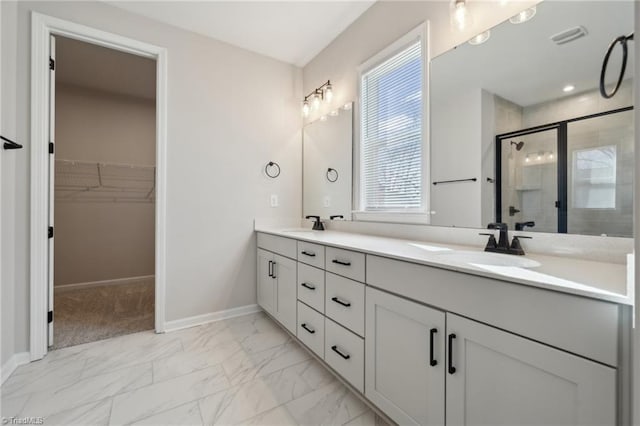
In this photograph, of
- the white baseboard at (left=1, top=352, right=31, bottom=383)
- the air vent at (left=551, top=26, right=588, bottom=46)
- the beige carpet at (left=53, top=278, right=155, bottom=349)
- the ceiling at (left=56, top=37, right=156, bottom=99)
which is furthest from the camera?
the ceiling at (left=56, top=37, right=156, bottom=99)

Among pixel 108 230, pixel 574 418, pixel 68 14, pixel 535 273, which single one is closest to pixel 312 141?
pixel 68 14

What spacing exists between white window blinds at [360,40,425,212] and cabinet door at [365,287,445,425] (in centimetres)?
86

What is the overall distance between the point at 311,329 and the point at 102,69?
11.8 feet

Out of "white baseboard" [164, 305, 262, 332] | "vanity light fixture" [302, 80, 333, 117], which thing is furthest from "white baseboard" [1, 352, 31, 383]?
"vanity light fixture" [302, 80, 333, 117]

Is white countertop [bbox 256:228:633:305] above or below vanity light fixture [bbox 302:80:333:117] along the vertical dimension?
below

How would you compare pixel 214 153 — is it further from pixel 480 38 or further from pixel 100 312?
pixel 480 38

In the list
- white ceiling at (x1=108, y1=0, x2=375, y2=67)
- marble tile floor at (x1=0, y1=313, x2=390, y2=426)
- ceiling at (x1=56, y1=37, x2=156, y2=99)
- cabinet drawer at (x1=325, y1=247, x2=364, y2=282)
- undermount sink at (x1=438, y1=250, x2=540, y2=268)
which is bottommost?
marble tile floor at (x1=0, y1=313, x2=390, y2=426)

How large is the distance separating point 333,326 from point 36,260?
207 centimetres

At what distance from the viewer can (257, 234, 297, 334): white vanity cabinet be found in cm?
209

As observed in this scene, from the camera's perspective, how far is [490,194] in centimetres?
148

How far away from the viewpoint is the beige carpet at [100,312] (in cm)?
228

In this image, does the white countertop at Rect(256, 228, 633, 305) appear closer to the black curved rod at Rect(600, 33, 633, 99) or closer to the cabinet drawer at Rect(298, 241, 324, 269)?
the cabinet drawer at Rect(298, 241, 324, 269)

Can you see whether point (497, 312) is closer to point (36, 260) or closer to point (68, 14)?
point (36, 260)

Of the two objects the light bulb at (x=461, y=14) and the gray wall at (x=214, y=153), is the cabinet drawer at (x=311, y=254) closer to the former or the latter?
the gray wall at (x=214, y=153)
